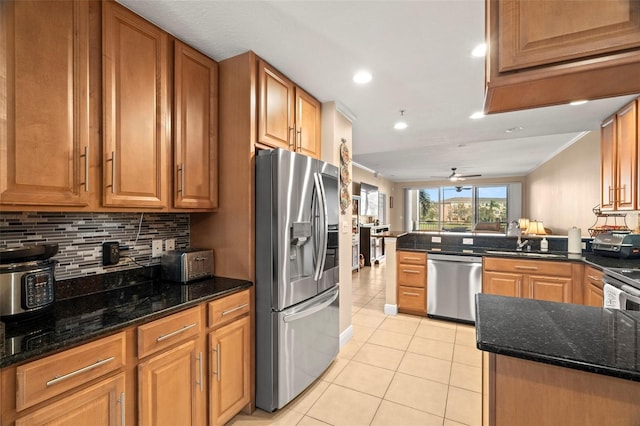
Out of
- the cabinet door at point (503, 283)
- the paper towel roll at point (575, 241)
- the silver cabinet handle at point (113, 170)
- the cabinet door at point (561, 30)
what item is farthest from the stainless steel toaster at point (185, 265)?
the paper towel roll at point (575, 241)

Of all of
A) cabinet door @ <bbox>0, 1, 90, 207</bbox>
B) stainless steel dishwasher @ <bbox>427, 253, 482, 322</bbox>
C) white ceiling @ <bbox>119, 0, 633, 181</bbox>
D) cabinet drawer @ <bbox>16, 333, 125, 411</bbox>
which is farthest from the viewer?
stainless steel dishwasher @ <bbox>427, 253, 482, 322</bbox>

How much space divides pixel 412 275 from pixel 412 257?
0.24m

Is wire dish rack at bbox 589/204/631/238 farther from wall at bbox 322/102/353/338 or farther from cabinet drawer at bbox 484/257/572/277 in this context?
wall at bbox 322/102/353/338

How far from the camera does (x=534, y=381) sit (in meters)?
0.93

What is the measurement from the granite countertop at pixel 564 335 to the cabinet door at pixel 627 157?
205cm

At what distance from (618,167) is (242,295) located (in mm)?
3711

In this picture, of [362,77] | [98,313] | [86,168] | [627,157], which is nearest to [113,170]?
[86,168]

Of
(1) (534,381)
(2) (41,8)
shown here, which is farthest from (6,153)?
(1) (534,381)

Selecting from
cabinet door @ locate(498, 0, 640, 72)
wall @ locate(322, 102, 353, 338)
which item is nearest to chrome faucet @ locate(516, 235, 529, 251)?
wall @ locate(322, 102, 353, 338)

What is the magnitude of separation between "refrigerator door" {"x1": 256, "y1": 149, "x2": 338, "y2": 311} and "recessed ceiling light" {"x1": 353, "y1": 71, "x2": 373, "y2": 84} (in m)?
0.76

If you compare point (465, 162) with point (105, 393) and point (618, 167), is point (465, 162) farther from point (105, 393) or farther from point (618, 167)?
point (105, 393)

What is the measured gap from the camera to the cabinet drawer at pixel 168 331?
4.17 ft

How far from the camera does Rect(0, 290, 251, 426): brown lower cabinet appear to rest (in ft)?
3.13

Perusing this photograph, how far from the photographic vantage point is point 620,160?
8.95ft
